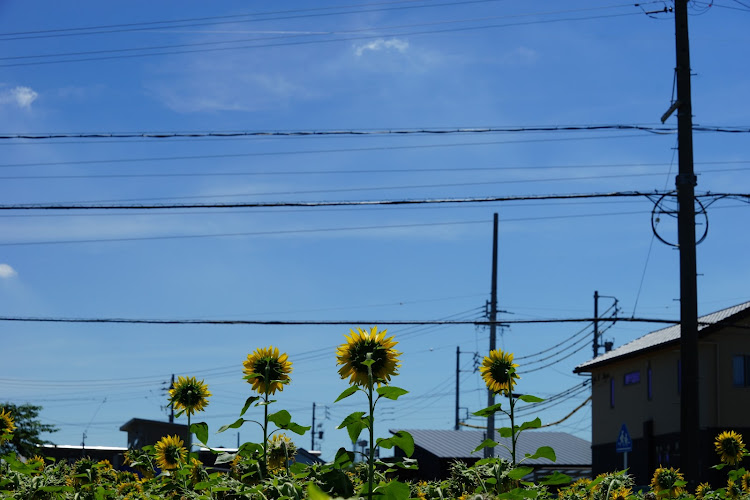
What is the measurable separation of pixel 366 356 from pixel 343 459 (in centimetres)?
44

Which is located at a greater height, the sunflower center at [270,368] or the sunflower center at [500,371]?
the sunflower center at [500,371]

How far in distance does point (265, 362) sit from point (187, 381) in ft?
3.26

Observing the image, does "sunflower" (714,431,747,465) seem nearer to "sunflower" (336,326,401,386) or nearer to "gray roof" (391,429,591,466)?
"sunflower" (336,326,401,386)

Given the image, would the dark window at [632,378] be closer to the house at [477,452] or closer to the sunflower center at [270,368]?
the house at [477,452]

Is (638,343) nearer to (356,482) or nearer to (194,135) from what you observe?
(194,135)

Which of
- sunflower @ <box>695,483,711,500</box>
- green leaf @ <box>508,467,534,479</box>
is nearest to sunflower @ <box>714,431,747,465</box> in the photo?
sunflower @ <box>695,483,711,500</box>

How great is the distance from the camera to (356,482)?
13.6 feet

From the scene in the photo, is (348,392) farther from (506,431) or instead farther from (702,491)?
(702,491)

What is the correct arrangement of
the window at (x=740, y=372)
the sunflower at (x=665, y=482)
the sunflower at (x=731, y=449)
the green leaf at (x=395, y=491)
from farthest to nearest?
the window at (x=740, y=372) < the sunflower at (x=731, y=449) < the sunflower at (x=665, y=482) < the green leaf at (x=395, y=491)

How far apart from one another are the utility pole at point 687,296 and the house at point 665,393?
12.3 metres

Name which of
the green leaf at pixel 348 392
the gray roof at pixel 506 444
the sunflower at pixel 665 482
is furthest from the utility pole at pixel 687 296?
the gray roof at pixel 506 444

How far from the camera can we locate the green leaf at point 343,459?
3.29 m

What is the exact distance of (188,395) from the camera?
17.2 ft

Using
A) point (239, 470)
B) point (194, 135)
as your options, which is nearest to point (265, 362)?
point (239, 470)
